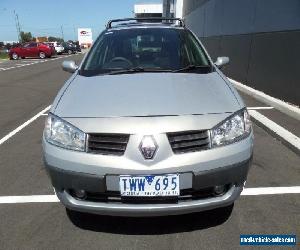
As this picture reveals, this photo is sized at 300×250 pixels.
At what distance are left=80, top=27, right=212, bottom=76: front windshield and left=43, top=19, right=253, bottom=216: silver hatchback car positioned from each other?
0.87 m

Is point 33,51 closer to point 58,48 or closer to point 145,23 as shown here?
point 58,48

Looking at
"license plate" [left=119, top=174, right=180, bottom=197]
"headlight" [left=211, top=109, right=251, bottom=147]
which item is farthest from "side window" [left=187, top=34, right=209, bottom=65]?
"license plate" [left=119, top=174, right=180, bottom=197]

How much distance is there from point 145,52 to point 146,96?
1.36m

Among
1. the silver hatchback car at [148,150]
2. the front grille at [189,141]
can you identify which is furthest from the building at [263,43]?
the front grille at [189,141]

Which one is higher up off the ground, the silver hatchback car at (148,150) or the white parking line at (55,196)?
the silver hatchback car at (148,150)

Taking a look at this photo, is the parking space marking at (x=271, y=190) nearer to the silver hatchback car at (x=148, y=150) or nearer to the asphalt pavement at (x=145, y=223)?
the asphalt pavement at (x=145, y=223)

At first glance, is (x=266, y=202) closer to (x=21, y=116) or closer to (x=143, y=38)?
(x=143, y=38)

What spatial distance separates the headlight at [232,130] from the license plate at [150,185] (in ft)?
1.43

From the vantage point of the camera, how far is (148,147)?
9.08 feet

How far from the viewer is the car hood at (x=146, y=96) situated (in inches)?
118

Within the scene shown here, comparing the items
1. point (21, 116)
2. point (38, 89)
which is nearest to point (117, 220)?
point (21, 116)

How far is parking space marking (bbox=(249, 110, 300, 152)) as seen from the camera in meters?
5.38

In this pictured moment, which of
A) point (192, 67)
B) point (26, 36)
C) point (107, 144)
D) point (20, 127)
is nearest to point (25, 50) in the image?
point (20, 127)

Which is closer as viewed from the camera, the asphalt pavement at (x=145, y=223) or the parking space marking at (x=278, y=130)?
the asphalt pavement at (x=145, y=223)
